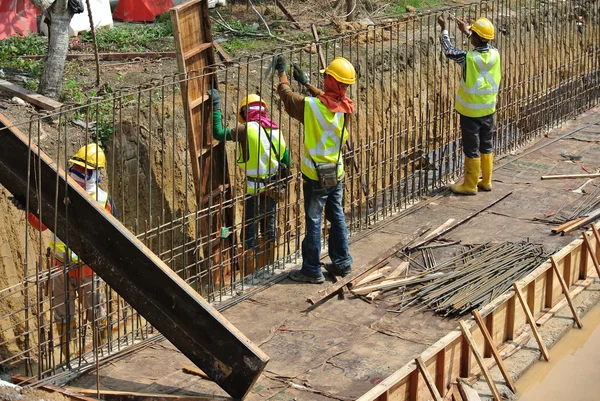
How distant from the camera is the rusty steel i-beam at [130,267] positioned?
7.12m

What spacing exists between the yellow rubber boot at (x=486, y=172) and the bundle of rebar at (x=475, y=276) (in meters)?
1.87

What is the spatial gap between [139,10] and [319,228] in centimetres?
1085

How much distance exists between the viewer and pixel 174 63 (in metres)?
15.5

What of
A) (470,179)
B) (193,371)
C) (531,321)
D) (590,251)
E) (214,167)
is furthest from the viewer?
(470,179)

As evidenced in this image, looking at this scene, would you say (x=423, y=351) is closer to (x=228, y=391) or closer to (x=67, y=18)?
(x=228, y=391)

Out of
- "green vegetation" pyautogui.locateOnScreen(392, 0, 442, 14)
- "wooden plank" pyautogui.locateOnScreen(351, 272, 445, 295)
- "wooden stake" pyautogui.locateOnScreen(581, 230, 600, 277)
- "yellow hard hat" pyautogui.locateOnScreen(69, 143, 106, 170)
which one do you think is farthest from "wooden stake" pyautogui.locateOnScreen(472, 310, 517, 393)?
"green vegetation" pyautogui.locateOnScreen(392, 0, 442, 14)

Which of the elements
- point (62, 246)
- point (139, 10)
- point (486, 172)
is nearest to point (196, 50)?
point (62, 246)

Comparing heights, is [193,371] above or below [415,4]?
below

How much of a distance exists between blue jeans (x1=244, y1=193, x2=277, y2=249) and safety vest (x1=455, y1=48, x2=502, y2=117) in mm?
3115

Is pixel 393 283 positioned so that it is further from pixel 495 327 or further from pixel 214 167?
pixel 214 167

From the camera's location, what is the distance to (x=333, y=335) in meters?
8.54

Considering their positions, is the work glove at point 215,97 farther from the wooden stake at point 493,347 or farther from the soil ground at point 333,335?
the wooden stake at point 493,347

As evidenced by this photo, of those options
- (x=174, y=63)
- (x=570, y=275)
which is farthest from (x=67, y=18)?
(x=570, y=275)

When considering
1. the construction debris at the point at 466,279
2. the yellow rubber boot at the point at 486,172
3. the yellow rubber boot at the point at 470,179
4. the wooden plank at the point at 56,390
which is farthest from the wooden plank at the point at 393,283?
the wooden plank at the point at 56,390
